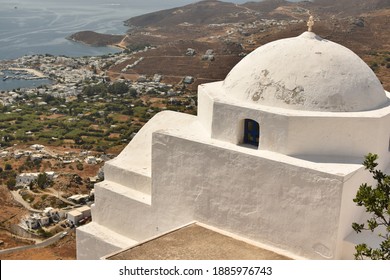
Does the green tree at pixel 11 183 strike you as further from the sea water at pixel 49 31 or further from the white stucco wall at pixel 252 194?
the sea water at pixel 49 31

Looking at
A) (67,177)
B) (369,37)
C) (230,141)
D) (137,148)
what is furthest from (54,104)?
(230,141)

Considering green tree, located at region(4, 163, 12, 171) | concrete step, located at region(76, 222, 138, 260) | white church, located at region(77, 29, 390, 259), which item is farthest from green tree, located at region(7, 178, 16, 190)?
white church, located at region(77, 29, 390, 259)

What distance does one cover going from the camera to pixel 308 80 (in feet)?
26.2

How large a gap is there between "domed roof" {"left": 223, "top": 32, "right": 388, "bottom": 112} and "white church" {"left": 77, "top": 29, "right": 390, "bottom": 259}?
0.06 feet

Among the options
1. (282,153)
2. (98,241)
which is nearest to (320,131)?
(282,153)

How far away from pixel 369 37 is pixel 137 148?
47.2 metres

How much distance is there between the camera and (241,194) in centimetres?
798

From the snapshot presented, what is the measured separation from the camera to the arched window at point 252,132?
322 inches

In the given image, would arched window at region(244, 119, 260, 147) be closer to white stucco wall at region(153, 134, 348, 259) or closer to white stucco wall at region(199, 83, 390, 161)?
white stucco wall at region(199, 83, 390, 161)

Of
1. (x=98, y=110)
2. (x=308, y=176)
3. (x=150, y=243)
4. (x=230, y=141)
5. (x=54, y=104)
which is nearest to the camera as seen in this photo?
(x=308, y=176)

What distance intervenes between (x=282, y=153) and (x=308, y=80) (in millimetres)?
1331

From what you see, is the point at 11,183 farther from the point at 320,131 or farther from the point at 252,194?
the point at 320,131

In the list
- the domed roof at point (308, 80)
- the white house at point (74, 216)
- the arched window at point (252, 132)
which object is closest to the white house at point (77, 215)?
the white house at point (74, 216)

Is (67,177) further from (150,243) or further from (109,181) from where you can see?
(150,243)
